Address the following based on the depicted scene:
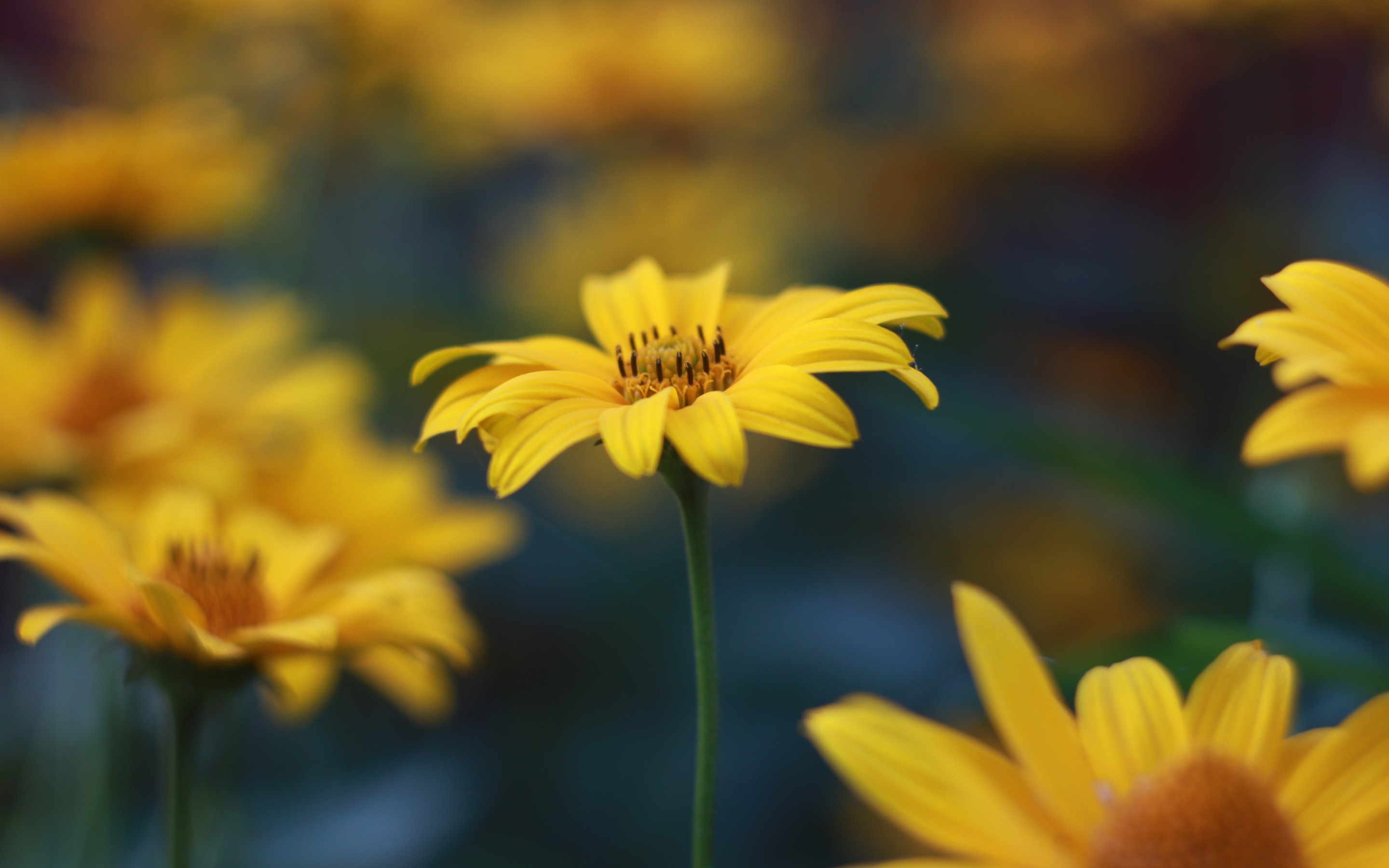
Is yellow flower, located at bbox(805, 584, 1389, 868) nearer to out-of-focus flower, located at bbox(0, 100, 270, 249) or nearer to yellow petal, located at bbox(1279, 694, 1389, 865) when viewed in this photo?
yellow petal, located at bbox(1279, 694, 1389, 865)

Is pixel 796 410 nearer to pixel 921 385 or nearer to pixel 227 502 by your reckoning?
pixel 921 385

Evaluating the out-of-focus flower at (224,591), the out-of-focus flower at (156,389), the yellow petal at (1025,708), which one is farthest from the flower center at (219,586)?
the yellow petal at (1025,708)

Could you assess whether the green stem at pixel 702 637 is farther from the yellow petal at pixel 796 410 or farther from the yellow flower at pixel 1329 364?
the yellow flower at pixel 1329 364

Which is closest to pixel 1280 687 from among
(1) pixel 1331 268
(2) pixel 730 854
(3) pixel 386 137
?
(1) pixel 1331 268

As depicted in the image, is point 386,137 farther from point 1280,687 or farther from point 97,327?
point 1280,687

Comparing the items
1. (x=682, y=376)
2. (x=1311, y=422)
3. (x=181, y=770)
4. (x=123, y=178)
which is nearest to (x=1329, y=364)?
(x=1311, y=422)

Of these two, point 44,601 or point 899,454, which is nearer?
point 44,601
